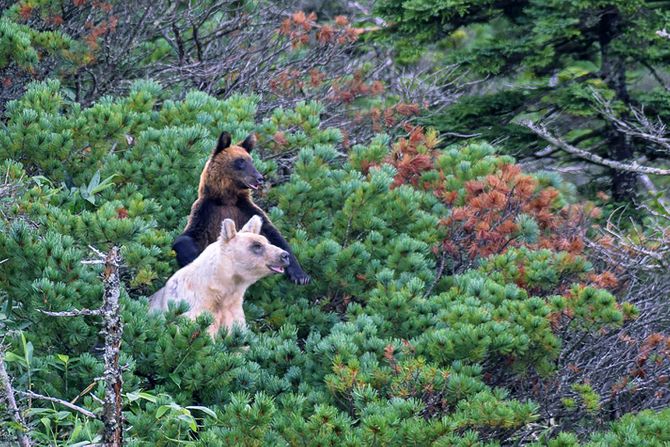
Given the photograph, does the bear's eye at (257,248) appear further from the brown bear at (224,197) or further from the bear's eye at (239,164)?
the bear's eye at (239,164)

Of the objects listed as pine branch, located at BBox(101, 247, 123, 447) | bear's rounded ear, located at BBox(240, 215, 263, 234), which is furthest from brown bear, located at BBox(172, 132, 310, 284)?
pine branch, located at BBox(101, 247, 123, 447)

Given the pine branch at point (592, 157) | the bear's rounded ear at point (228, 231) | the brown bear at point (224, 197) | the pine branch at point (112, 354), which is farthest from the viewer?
the pine branch at point (592, 157)

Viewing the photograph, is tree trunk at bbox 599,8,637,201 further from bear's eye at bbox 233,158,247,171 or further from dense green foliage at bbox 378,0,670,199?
bear's eye at bbox 233,158,247,171

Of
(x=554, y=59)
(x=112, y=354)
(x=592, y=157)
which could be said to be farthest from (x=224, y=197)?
(x=554, y=59)

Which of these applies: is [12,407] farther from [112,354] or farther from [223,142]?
[223,142]

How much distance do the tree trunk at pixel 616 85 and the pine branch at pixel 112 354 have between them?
9.39 meters

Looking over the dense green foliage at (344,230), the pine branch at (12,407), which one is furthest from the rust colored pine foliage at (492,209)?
the pine branch at (12,407)

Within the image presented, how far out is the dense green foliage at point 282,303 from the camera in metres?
8.15

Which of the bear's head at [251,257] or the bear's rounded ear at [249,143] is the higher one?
the bear's rounded ear at [249,143]

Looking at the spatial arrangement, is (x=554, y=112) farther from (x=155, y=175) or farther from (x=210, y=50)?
(x=155, y=175)

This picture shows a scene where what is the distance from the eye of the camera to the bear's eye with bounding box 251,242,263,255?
989 centimetres

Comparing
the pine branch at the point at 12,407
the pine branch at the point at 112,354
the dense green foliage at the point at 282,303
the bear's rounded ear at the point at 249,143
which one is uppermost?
the pine branch at the point at 112,354

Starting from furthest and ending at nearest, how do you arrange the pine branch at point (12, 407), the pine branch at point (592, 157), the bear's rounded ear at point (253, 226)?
the pine branch at point (592, 157) → the bear's rounded ear at point (253, 226) → the pine branch at point (12, 407)

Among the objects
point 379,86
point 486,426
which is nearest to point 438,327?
point 486,426
